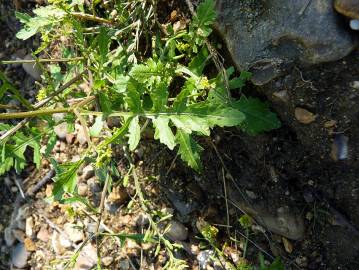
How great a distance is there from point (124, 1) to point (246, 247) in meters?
1.64

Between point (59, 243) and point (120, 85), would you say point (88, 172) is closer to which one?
point (59, 243)

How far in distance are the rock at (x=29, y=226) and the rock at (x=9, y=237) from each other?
6.2 inches

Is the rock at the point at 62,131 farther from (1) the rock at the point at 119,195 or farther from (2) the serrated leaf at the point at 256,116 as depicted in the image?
(2) the serrated leaf at the point at 256,116

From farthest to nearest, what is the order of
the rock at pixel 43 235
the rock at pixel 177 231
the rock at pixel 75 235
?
the rock at pixel 43 235 < the rock at pixel 75 235 < the rock at pixel 177 231

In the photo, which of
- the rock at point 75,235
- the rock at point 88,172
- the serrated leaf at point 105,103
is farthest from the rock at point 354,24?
the rock at point 75,235

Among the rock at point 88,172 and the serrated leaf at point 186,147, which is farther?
the rock at point 88,172

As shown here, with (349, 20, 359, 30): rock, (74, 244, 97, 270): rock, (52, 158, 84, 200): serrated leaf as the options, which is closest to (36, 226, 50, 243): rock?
(74, 244, 97, 270): rock

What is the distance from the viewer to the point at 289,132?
2.47 m

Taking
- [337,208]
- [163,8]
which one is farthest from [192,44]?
[337,208]

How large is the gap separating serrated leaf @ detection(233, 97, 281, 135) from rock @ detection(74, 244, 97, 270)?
5.00 feet

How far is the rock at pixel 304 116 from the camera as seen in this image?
2268 millimetres

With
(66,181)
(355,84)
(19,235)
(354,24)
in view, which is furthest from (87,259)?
(354,24)

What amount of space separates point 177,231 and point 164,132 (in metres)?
1.02

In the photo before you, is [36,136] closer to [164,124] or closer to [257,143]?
[164,124]
